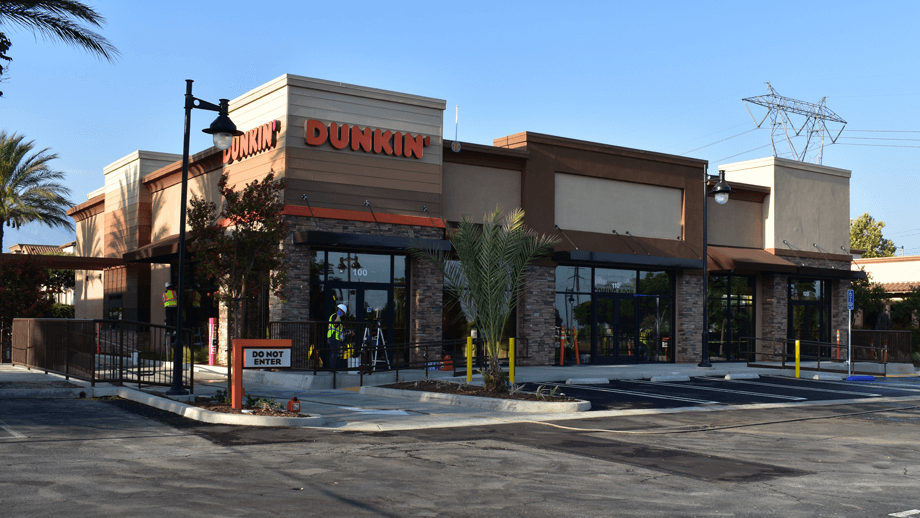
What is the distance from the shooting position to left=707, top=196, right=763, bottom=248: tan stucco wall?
31.8 metres

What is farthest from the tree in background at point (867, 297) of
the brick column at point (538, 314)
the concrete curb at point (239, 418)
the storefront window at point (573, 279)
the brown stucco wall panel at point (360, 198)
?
the concrete curb at point (239, 418)

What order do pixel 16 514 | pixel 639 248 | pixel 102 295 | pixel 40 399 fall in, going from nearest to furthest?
pixel 16 514
pixel 40 399
pixel 639 248
pixel 102 295

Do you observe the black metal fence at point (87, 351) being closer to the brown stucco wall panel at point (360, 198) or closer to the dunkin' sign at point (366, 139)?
the brown stucco wall panel at point (360, 198)

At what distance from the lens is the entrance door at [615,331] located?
28.4 m

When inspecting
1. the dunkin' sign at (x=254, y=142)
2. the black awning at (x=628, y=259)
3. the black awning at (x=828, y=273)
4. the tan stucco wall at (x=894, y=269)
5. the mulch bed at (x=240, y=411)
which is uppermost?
the dunkin' sign at (x=254, y=142)

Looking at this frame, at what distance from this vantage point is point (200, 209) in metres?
20.1

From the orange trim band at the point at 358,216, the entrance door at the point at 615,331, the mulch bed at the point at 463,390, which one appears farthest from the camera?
the entrance door at the point at 615,331

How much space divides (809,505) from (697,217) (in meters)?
24.2

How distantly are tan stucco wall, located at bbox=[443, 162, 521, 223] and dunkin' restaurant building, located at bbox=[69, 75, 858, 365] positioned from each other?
5 cm

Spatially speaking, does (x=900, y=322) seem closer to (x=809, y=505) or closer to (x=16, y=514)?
(x=809, y=505)

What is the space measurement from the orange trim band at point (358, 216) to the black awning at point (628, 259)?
4595 millimetres

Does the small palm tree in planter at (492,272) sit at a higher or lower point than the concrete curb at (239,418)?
higher

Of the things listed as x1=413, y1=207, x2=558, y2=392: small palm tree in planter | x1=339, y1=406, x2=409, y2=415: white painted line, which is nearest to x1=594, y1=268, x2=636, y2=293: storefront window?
x1=413, y1=207, x2=558, y2=392: small palm tree in planter

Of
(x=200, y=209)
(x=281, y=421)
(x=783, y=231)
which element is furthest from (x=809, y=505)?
(x=783, y=231)
